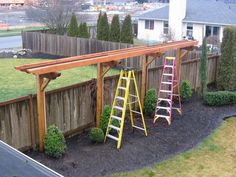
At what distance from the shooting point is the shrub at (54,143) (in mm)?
8133

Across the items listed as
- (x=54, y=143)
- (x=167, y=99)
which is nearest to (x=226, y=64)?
(x=167, y=99)

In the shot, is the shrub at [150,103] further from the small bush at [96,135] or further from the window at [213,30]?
the window at [213,30]

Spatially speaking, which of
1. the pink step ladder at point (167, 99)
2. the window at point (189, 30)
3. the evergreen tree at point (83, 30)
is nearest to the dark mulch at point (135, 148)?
the pink step ladder at point (167, 99)

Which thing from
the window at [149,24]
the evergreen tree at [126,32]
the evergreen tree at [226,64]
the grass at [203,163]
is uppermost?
the window at [149,24]

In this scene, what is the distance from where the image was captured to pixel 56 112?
29.7 ft

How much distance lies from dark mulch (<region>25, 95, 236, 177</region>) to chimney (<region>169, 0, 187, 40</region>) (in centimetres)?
2167

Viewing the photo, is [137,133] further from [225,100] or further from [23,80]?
A: [23,80]

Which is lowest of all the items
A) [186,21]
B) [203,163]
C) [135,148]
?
[203,163]

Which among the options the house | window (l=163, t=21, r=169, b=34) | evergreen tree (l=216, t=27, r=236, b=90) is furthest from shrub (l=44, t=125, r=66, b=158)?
window (l=163, t=21, r=169, b=34)

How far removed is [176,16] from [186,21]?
107 centimetres

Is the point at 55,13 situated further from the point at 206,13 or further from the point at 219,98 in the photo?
the point at 219,98

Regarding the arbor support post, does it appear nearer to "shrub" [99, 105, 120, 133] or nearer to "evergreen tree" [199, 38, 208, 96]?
"shrub" [99, 105, 120, 133]

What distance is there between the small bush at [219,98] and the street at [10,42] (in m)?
20.3

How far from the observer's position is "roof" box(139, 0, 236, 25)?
3119 centimetres
